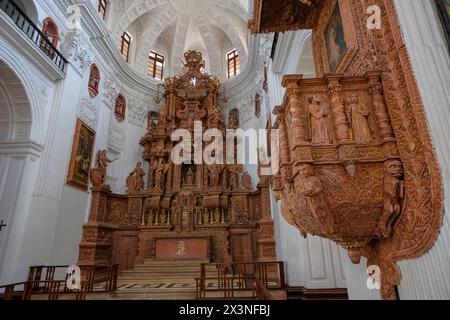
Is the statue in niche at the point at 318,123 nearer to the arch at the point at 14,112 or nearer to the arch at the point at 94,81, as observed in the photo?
the arch at the point at 14,112

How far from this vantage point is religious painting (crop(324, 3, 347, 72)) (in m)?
3.63

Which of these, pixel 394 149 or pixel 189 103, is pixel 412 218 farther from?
pixel 189 103

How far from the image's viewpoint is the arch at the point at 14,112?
760cm

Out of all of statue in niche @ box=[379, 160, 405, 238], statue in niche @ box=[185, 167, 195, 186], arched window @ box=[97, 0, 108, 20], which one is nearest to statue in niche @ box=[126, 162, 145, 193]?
statue in niche @ box=[185, 167, 195, 186]

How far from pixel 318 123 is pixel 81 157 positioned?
9.63 metres

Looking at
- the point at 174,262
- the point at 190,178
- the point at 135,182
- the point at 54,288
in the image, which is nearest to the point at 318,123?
the point at 54,288

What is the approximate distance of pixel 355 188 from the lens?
2297mm

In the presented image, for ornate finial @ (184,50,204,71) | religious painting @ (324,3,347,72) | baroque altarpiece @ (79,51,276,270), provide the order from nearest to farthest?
religious painting @ (324,3,347,72), baroque altarpiece @ (79,51,276,270), ornate finial @ (184,50,204,71)

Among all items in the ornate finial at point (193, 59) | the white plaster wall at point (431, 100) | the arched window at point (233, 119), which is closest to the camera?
the white plaster wall at point (431, 100)

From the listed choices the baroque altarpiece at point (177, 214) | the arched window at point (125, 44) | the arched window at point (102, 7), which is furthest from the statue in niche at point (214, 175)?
the arched window at point (102, 7)

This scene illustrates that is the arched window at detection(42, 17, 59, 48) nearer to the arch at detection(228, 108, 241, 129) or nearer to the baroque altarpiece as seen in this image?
the baroque altarpiece

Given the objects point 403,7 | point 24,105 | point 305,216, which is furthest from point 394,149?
point 24,105

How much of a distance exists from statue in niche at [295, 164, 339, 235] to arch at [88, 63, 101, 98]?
10.9 meters

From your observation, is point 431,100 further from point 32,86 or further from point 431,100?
point 32,86
